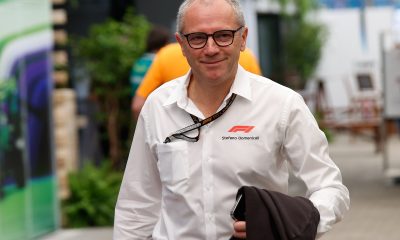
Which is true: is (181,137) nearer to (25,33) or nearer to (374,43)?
(25,33)

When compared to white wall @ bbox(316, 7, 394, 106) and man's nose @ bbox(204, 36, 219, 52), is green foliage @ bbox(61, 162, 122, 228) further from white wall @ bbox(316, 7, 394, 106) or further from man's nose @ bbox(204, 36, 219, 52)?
white wall @ bbox(316, 7, 394, 106)

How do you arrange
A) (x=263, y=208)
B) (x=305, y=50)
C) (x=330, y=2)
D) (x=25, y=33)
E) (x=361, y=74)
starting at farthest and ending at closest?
(x=330, y=2), (x=305, y=50), (x=361, y=74), (x=25, y=33), (x=263, y=208)

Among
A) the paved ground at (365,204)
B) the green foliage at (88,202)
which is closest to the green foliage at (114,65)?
the green foliage at (88,202)

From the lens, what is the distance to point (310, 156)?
360cm

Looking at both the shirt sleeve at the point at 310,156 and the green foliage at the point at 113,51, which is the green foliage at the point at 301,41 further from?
the shirt sleeve at the point at 310,156

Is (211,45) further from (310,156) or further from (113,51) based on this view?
(113,51)

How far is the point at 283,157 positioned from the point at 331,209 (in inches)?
11.1

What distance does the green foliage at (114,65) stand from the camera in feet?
46.8

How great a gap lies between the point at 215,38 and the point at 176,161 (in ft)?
1.33

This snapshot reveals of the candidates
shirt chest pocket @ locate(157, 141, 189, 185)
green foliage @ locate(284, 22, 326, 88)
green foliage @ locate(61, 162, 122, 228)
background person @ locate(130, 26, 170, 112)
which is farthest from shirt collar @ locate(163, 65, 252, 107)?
green foliage @ locate(284, 22, 326, 88)

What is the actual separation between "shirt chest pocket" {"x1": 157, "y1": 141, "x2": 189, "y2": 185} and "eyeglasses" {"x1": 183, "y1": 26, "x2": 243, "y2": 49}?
0.32 metres

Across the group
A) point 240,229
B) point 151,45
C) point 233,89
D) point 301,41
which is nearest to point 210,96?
point 233,89

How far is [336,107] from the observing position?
3581 cm

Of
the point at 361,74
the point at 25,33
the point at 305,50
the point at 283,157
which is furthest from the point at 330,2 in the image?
the point at 283,157
